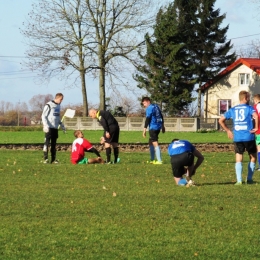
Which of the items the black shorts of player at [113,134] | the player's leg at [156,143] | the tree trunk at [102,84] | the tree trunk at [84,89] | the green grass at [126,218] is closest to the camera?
the green grass at [126,218]

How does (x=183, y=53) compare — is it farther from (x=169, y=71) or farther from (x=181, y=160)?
(x=181, y=160)

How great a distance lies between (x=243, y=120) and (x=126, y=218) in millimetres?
4825

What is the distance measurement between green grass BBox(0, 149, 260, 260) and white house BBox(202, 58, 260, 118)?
64.2 meters

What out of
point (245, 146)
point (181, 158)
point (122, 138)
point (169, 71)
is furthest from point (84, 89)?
point (181, 158)

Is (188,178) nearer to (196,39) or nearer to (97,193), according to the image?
(97,193)

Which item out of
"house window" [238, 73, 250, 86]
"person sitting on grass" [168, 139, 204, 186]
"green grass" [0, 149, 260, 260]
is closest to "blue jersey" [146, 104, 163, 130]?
"green grass" [0, 149, 260, 260]

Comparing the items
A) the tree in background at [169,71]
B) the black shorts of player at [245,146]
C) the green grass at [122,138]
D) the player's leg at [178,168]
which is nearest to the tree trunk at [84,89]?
the tree in background at [169,71]

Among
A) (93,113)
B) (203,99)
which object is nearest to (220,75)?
(203,99)

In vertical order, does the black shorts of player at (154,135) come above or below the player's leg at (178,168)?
above

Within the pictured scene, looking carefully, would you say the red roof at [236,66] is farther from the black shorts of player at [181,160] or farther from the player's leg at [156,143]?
the black shorts of player at [181,160]

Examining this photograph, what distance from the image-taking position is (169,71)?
7356 cm

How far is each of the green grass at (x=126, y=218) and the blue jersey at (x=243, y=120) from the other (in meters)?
0.90

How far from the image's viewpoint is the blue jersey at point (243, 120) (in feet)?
45.2

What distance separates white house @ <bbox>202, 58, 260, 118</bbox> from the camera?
7888 cm
